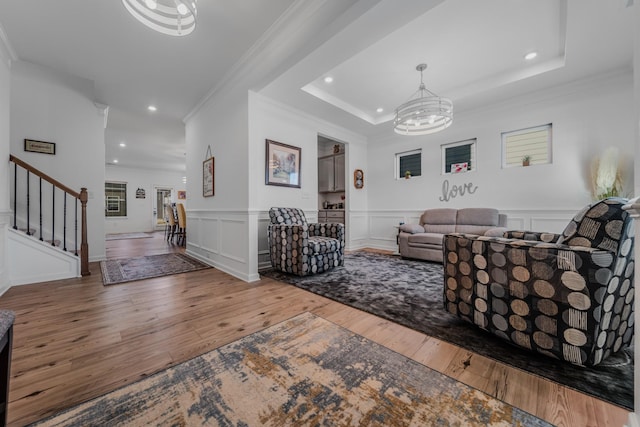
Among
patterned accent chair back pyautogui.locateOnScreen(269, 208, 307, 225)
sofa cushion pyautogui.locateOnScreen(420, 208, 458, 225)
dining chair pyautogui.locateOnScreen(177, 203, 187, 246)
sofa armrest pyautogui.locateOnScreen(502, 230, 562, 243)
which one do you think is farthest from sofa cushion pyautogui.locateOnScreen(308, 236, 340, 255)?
dining chair pyautogui.locateOnScreen(177, 203, 187, 246)

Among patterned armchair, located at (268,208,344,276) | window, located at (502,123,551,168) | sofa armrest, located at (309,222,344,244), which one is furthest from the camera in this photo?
window, located at (502,123,551,168)

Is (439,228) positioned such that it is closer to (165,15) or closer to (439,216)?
(439,216)

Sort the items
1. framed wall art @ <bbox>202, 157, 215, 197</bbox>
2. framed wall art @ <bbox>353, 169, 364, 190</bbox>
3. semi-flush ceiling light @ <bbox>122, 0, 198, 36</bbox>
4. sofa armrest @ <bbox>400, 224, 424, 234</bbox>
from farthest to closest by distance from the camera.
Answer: framed wall art @ <bbox>353, 169, 364, 190</bbox>
sofa armrest @ <bbox>400, 224, 424, 234</bbox>
framed wall art @ <bbox>202, 157, 215, 197</bbox>
semi-flush ceiling light @ <bbox>122, 0, 198, 36</bbox>

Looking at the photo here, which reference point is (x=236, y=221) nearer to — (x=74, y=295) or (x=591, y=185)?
(x=74, y=295)

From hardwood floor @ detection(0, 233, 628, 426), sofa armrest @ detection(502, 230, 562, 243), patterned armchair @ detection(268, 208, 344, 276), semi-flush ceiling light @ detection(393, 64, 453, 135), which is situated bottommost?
hardwood floor @ detection(0, 233, 628, 426)

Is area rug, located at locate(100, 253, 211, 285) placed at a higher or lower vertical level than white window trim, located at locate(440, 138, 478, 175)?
lower

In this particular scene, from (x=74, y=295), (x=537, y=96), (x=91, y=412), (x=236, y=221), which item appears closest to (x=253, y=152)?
(x=236, y=221)

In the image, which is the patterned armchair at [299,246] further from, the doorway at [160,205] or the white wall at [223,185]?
the doorway at [160,205]

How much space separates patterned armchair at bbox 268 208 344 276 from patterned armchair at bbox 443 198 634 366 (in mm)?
1872

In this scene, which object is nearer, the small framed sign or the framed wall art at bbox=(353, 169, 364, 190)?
the small framed sign

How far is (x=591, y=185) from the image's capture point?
3.17 metres

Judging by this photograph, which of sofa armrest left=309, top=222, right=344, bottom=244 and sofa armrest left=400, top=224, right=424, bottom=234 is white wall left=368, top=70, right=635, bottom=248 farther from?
sofa armrest left=309, top=222, right=344, bottom=244

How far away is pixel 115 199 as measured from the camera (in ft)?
29.3

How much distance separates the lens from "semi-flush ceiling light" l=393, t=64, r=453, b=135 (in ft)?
9.06
